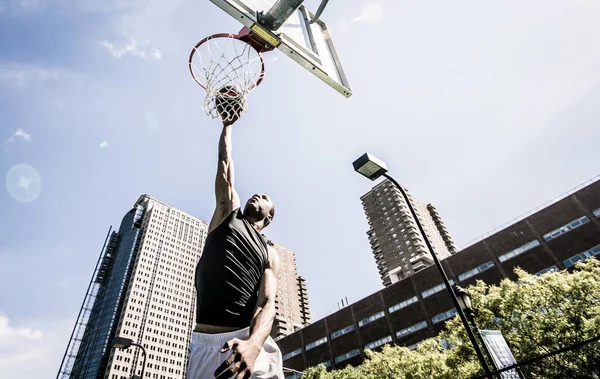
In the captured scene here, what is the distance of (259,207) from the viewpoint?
280 centimetres

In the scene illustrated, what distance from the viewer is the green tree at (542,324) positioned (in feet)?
44.7

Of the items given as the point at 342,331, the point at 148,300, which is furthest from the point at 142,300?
the point at 342,331

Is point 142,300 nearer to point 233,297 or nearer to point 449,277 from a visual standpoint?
point 449,277

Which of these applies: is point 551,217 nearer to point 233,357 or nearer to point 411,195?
point 233,357

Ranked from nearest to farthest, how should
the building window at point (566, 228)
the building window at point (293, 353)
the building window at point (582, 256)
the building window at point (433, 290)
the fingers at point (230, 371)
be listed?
the fingers at point (230, 371), the building window at point (582, 256), the building window at point (566, 228), the building window at point (433, 290), the building window at point (293, 353)

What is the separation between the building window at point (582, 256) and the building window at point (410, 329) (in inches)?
586

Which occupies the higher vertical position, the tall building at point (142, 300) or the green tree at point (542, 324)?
the tall building at point (142, 300)

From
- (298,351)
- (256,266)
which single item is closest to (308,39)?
(256,266)

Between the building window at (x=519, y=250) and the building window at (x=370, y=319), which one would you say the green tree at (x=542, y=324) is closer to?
the building window at (x=519, y=250)

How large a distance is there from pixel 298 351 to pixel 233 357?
2031 inches

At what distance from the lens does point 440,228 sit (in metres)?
111

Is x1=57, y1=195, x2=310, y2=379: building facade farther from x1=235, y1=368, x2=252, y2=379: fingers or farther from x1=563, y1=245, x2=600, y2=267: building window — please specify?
x1=235, y1=368, x2=252, y2=379: fingers

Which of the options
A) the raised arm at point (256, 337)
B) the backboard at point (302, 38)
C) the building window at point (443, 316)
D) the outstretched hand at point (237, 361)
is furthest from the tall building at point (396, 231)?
the outstretched hand at point (237, 361)

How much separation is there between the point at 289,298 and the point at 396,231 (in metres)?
44.9
